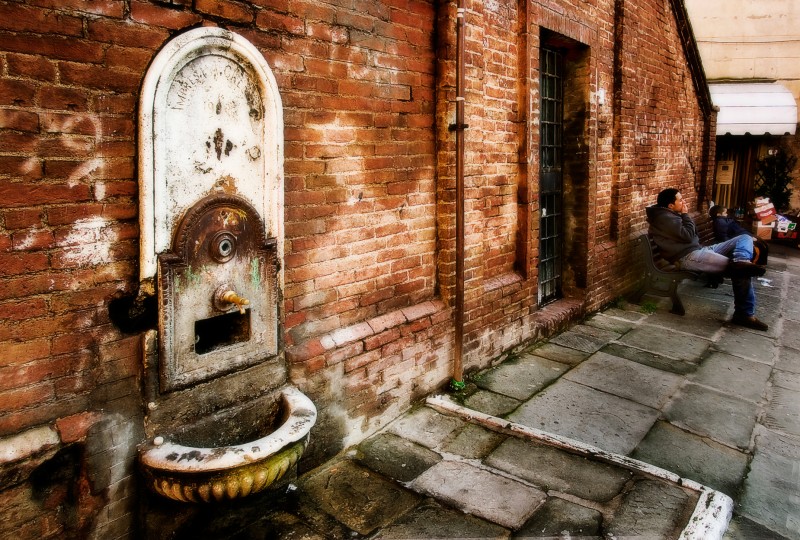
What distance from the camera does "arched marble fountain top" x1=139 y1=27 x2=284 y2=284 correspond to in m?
2.36

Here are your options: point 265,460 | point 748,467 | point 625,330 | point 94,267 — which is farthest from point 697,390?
point 94,267

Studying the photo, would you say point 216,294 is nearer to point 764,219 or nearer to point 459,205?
point 459,205

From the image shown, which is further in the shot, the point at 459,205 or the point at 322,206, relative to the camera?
the point at 459,205

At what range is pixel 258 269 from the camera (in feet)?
9.43

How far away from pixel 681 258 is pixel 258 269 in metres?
6.05

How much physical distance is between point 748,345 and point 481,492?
4275mm

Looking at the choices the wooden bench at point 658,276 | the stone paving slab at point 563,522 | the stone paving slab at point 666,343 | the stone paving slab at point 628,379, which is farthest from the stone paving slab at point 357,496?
the wooden bench at point 658,276

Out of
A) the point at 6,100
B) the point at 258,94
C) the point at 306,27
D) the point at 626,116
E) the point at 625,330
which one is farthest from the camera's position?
the point at 626,116

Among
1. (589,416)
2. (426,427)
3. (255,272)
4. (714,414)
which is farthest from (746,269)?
(255,272)

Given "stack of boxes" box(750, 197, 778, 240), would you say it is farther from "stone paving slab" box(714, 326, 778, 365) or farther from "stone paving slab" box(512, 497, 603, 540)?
"stone paving slab" box(512, 497, 603, 540)

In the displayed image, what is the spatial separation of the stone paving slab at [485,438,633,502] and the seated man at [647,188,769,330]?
4.30 meters

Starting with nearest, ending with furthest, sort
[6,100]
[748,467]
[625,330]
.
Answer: [6,100] → [748,467] → [625,330]

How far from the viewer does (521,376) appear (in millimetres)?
4695

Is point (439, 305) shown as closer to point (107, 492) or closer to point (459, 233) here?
point (459, 233)
